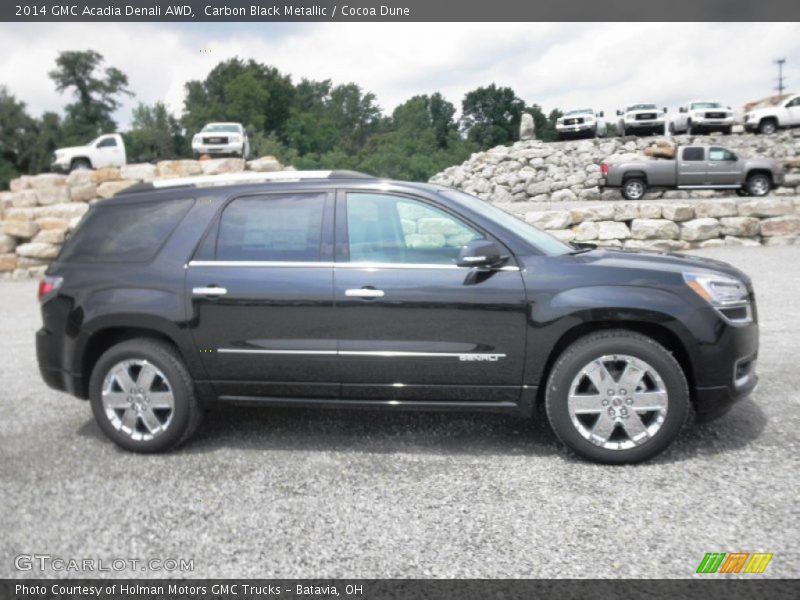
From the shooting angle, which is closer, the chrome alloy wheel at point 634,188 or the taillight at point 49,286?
the taillight at point 49,286

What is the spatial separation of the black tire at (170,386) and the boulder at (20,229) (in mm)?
13021

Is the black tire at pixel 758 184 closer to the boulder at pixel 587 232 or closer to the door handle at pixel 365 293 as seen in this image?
the boulder at pixel 587 232

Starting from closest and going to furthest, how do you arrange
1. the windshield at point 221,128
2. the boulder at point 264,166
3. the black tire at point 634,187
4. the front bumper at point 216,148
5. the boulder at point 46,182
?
1. the boulder at point 46,182
2. the boulder at point 264,166
3. the black tire at point 634,187
4. the front bumper at point 216,148
5. the windshield at point 221,128

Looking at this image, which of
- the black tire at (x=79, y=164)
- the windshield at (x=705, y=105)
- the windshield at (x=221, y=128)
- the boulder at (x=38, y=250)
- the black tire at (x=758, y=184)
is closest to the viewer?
the boulder at (x=38, y=250)

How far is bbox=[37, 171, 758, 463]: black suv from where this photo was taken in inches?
168

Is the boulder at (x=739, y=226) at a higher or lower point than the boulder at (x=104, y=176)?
lower

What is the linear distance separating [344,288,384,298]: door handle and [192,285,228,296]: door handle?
2.72ft

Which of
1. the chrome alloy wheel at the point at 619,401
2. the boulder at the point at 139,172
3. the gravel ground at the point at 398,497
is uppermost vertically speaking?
the boulder at the point at 139,172

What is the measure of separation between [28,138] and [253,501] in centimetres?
6765

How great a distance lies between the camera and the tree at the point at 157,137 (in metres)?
62.9

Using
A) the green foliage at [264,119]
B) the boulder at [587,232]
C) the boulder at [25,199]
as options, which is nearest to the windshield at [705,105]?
the green foliage at [264,119]

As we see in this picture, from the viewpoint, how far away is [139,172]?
20.2 m

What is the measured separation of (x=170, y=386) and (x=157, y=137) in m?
64.1

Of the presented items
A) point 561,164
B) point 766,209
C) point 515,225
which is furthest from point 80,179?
point 561,164
